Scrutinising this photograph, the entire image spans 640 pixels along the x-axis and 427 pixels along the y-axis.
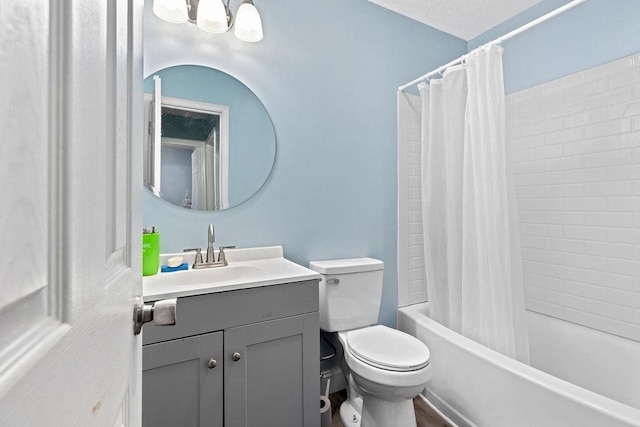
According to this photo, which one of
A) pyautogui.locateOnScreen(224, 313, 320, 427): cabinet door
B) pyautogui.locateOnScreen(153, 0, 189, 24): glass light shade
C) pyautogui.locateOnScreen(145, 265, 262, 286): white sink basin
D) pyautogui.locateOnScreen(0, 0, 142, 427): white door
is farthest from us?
pyautogui.locateOnScreen(153, 0, 189, 24): glass light shade

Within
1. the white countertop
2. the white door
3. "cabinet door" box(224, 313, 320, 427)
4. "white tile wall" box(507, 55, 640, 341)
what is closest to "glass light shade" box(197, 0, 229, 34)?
the white countertop

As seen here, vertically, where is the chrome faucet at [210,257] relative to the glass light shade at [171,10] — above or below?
below

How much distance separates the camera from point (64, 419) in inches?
9.3

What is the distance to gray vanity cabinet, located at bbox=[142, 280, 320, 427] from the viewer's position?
1.04 m

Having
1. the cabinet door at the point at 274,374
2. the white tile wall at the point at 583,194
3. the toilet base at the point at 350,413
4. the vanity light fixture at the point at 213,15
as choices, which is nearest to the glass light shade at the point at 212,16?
the vanity light fixture at the point at 213,15

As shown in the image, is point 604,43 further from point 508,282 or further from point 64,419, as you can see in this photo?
point 64,419

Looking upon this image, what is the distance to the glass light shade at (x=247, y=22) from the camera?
4.89ft

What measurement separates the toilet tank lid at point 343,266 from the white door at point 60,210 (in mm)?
1281

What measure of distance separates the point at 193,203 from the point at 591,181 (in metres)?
2.16

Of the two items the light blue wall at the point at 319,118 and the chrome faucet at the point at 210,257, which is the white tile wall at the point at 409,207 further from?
the chrome faucet at the point at 210,257

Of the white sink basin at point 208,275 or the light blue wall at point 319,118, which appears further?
the light blue wall at point 319,118

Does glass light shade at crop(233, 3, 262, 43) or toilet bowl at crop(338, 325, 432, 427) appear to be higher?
glass light shade at crop(233, 3, 262, 43)

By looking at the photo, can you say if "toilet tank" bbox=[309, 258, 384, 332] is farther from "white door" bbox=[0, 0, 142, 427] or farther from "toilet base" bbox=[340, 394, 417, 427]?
"white door" bbox=[0, 0, 142, 427]

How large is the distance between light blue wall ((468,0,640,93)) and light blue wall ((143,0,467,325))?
1.76 ft
